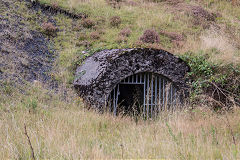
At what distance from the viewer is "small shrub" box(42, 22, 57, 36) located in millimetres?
12023

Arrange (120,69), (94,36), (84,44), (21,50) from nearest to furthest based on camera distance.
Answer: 1. (120,69)
2. (21,50)
3. (84,44)
4. (94,36)

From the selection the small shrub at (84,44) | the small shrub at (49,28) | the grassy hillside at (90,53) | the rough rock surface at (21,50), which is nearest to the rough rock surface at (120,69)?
the grassy hillside at (90,53)

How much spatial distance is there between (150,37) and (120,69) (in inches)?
177

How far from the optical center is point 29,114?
17.6 feet

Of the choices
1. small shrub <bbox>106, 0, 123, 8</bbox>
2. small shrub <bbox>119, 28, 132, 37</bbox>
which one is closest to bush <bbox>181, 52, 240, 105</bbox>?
small shrub <bbox>119, 28, 132, 37</bbox>

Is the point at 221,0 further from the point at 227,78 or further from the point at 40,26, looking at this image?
the point at 40,26

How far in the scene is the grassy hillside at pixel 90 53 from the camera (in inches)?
136

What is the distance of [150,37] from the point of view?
11109 mm

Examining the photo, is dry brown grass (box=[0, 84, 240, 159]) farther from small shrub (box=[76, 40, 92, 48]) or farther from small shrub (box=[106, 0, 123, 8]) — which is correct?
small shrub (box=[106, 0, 123, 8])

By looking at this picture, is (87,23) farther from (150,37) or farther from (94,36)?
(150,37)

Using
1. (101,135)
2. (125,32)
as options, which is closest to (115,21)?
(125,32)

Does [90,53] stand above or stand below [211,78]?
below

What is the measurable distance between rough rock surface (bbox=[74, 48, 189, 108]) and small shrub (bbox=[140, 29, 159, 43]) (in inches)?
132

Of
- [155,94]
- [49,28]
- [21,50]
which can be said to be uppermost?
[49,28]
